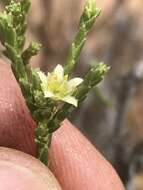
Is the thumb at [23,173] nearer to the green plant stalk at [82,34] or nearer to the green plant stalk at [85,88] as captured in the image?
the green plant stalk at [85,88]

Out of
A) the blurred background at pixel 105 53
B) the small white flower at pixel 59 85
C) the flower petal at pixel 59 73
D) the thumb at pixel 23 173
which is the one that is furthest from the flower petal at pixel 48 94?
the blurred background at pixel 105 53

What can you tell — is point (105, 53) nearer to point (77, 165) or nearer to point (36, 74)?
point (77, 165)

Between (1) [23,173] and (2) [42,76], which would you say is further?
(1) [23,173]

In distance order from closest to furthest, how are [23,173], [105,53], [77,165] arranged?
1. [23,173]
2. [77,165]
3. [105,53]

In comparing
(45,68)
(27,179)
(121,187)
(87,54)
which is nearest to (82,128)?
(45,68)

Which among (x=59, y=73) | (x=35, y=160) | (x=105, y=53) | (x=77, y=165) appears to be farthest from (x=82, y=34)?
(x=105, y=53)
